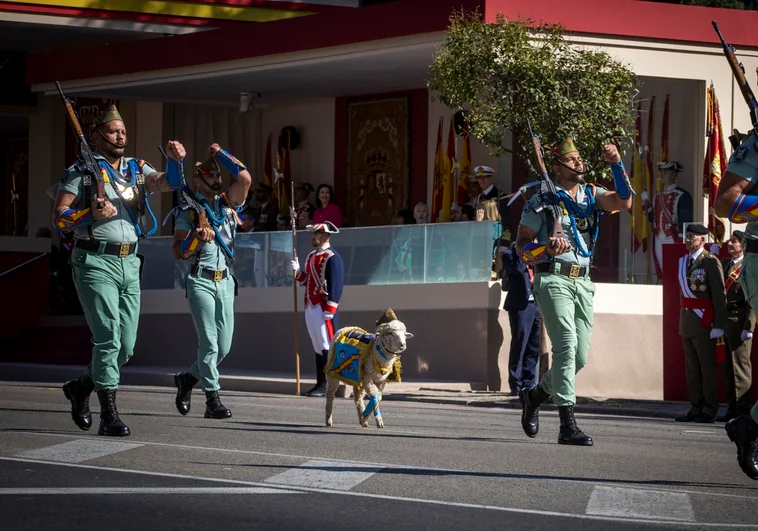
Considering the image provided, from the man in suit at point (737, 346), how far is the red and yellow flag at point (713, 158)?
527cm

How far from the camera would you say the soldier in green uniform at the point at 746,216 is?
8.92m

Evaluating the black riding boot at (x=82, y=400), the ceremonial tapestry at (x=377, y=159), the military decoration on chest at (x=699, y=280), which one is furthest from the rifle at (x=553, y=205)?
the ceremonial tapestry at (x=377, y=159)

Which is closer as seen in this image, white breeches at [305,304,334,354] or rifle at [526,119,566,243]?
rifle at [526,119,566,243]

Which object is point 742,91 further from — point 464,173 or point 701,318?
point 464,173

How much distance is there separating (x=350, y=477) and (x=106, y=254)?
329cm

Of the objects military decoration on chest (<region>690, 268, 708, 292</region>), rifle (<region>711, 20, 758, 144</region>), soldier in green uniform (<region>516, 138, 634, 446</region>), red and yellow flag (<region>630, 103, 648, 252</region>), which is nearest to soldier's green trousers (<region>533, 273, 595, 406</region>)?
soldier in green uniform (<region>516, 138, 634, 446</region>)

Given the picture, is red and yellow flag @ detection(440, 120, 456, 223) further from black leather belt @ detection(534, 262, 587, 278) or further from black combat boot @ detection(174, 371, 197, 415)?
black leather belt @ detection(534, 262, 587, 278)

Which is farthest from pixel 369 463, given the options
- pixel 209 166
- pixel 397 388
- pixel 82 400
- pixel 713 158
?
pixel 713 158

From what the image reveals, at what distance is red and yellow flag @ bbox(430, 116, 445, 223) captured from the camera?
25.4 metres

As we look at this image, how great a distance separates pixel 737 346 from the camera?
54.3 ft

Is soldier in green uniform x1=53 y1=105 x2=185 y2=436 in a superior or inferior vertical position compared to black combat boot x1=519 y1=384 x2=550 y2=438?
superior

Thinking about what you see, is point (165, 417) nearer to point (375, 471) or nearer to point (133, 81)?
point (375, 471)

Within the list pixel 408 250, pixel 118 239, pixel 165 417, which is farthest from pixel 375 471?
pixel 408 250

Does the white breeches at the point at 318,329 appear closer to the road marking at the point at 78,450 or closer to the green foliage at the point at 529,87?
the green foliage at the point at 529,87
